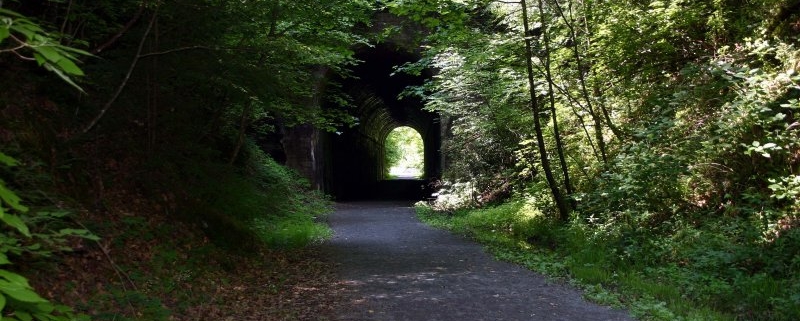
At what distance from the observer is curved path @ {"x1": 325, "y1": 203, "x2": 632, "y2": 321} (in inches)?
239

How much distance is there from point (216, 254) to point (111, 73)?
9.62ft

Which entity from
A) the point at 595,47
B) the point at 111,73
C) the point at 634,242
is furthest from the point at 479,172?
the point at 111,73

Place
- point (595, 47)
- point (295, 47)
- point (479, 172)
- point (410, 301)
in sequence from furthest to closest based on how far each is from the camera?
point (479, 172), point (595, 47), point (295, 47), point (410, 301)

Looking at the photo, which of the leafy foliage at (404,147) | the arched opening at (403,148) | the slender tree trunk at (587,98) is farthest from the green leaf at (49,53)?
the leafy foliage at (404,147)

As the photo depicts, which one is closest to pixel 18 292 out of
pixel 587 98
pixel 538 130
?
pixel 538 130

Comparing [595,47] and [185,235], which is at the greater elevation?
[595,47]

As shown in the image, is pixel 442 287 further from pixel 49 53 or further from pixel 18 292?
pixel 49 53

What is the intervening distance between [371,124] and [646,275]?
3368cm

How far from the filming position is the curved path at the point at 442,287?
6078 mm

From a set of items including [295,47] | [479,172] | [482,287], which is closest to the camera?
[482,287]

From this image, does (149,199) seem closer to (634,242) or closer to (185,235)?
(185,235)

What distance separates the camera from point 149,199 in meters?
7.73

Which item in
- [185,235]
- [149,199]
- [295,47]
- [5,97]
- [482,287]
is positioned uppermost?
[295,47]

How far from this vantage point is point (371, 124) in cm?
4034
